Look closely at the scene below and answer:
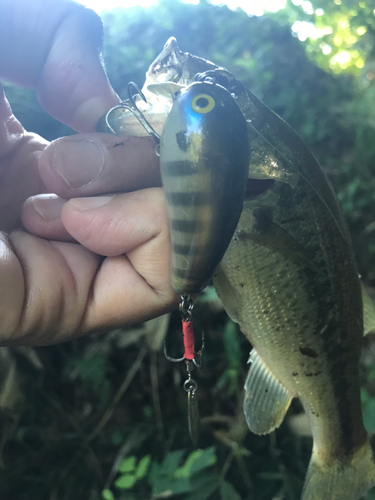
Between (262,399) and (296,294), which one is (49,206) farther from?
(262,399)

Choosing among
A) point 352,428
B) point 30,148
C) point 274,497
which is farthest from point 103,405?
point 30,148

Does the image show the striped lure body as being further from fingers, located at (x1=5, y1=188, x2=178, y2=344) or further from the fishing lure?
fingers, located at (x1=5, y1=188, x2=178, y2=344)

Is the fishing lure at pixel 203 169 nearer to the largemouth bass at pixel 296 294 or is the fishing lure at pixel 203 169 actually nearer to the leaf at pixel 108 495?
the largemouth bass at pixel 296 294

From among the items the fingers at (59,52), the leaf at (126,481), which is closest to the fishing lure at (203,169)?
the fingers at (59,52)

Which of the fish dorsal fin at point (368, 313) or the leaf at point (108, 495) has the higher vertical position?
the fish dorsal fin at point (368, 313)

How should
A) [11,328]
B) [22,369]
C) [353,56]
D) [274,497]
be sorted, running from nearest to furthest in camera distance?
1. [11,328]
2. [274,497]
3. [22,369]
4. [353,56]

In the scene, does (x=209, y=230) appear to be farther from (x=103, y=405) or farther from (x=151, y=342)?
(x=103, y=405)

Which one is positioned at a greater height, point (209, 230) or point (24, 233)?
point (209, 230)

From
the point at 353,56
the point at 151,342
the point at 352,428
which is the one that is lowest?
the point at 151,342
